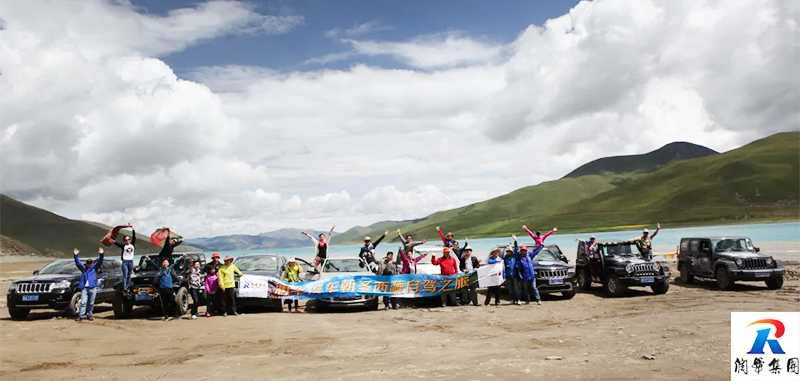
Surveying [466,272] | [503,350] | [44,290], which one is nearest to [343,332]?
[503,350]

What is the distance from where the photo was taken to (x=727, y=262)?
18.7m

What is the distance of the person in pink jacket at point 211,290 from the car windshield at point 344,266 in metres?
3.57

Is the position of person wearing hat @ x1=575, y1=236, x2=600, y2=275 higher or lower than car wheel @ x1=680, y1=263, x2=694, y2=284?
higher

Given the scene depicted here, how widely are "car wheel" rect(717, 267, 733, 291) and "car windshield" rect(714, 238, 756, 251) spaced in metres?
1.10

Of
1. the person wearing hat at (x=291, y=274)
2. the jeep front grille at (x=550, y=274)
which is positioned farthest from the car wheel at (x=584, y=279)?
the person wearing hat at (x=291, y=274)

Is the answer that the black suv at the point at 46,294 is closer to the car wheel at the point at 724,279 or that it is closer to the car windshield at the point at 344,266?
the car windshield at the point at 344,266

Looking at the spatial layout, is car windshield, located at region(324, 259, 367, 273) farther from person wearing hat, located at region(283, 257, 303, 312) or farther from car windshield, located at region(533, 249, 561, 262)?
car windshield, located at region(533, 249, 561, 262)

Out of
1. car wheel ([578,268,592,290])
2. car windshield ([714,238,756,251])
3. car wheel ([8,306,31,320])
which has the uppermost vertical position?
car windshield ([714,238,756,251])

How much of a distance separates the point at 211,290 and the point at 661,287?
15.1 metres

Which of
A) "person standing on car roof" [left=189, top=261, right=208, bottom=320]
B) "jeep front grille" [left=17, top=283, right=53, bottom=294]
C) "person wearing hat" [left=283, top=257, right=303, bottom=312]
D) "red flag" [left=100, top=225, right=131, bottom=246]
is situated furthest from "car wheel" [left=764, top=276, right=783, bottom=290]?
"jeep front grille" [left=17, top=283, right=53, bottom=294]

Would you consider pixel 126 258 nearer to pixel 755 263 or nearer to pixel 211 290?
pixel 211 290

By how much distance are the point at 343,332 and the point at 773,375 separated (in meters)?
8.41

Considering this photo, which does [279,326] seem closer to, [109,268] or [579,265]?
[109,268]

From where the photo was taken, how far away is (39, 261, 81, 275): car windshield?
1733 cm
